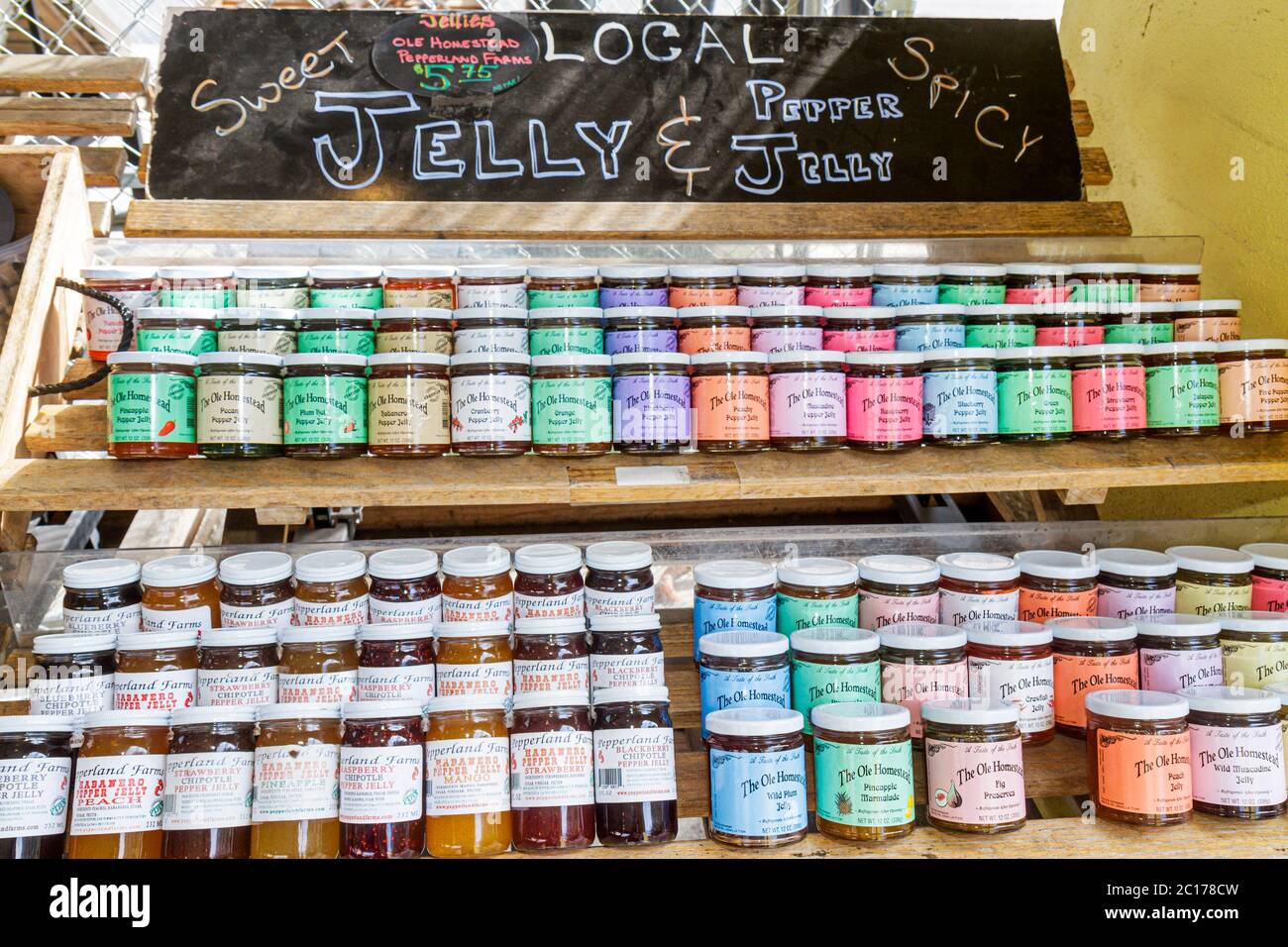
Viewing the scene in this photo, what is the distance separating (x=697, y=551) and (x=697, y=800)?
41 centimetres

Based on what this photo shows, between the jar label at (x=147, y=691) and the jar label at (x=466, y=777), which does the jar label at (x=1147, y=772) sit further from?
the jar label at (x=147, y=691)

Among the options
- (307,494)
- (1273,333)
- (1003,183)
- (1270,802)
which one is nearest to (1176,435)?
(1273,333)

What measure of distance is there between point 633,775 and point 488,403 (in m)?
0.58

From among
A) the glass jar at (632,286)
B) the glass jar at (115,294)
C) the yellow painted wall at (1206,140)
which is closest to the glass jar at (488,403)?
the glass jar at (632,286)

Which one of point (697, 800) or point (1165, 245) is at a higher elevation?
point (1165, 245)

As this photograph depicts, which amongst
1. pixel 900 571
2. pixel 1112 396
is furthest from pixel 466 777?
pixel 1112 396

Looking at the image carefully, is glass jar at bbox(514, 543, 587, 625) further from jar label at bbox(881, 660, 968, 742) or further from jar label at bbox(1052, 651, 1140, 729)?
jar label at bbox(1052, 651, 1140, 729)

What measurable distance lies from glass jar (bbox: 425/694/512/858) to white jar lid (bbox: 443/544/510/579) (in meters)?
0.22

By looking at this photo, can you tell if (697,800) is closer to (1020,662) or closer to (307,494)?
(1020,662)

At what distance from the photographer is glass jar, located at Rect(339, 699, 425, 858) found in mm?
1313

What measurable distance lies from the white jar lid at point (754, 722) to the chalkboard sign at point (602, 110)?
1.20 m

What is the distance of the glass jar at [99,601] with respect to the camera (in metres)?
1.51

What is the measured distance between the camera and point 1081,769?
1604mm
